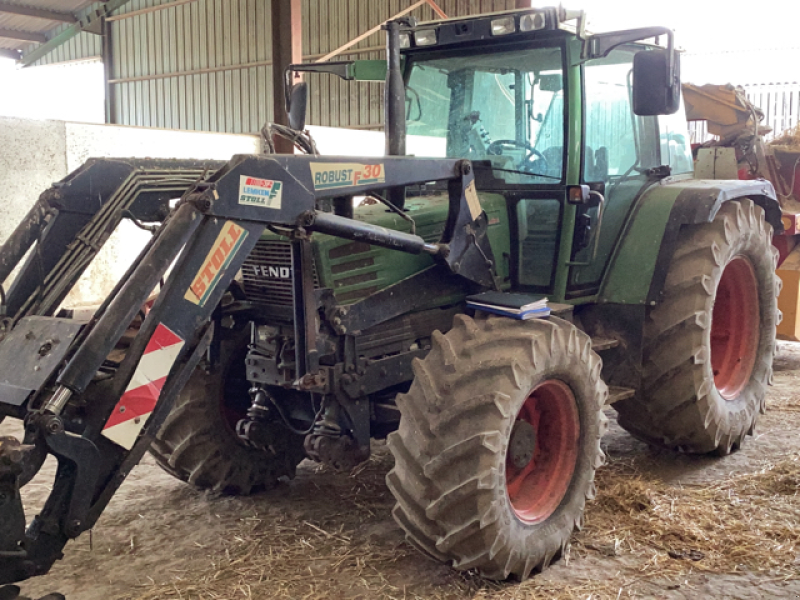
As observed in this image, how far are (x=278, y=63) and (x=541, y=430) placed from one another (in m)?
9.42

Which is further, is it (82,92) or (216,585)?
(82,92)

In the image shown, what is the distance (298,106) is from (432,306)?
3.77 ft

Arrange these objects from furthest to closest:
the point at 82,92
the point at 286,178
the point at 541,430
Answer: the point at 82,92 < the point at 541,430 < the point at 286,178

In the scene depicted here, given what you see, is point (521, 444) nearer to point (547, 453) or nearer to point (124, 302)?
point (547, 453)

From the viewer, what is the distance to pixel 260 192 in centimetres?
302

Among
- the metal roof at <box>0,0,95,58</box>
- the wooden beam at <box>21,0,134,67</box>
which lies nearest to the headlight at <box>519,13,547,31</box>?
the wooden beam at <box>21,0,134,67</box>

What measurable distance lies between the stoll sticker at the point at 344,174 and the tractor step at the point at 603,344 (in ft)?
5.00

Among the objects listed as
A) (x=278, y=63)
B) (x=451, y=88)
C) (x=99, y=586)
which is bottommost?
(x=99, y=586)

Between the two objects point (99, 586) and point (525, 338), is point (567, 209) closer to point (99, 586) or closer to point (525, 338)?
point (525, 338)

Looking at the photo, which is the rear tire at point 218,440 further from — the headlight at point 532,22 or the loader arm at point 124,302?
the headlight at point 532,22

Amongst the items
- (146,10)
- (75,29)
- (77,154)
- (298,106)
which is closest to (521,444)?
(298,106)

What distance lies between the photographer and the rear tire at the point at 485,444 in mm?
3143

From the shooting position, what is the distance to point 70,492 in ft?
8.75

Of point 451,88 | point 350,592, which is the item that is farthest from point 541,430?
point 451,88
